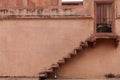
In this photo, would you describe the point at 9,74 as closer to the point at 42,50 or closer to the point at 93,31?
the point at 42,50

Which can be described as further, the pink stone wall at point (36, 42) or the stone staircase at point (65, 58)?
the pink stone wall at point (36, 42)

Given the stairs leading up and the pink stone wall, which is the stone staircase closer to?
the stairs leading up

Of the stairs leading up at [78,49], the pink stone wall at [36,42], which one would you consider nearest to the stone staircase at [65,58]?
the stairs leading up at [78,49]

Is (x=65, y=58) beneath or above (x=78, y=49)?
beneath

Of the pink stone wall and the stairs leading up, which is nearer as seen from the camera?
the stairs leading up

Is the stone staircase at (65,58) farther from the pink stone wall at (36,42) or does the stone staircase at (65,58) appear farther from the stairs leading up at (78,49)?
the pink stone wall at (36,42)

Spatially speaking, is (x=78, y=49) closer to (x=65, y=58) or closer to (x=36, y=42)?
(x=65, y=58)

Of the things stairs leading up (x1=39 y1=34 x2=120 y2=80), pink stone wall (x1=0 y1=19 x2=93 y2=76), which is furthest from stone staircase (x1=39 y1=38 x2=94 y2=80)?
pink stone wall (x1=0 y1=19 x2=93 y2=76)

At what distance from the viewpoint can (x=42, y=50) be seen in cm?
1920

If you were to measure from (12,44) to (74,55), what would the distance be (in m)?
2.75

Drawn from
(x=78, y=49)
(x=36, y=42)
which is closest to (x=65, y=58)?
(x=78, y=49)

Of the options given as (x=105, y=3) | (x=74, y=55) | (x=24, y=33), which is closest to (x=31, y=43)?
(x=24, y=33)

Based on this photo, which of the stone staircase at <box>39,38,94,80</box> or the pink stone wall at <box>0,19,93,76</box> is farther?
the pink stone wall at <box>0,19,93,76</box>

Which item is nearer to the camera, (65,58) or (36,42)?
(65,58)
